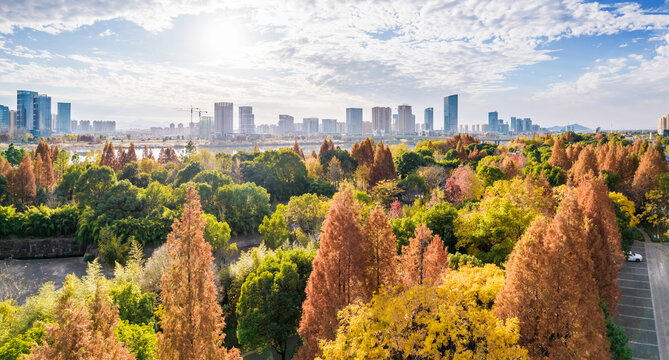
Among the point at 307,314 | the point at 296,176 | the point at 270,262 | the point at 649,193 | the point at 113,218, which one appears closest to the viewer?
the point at 307,314

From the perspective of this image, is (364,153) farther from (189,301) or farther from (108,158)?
(189,301)

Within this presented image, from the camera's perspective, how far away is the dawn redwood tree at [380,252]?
12805mm

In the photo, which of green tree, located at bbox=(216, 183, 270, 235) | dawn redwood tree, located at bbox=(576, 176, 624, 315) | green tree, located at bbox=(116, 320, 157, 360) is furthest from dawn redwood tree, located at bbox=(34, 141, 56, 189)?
dawn redwood tree, located at bbox=(576, 176, 624, 315)

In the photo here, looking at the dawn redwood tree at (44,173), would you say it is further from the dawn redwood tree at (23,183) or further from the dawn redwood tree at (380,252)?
the dawn redwood tree at (380,252)

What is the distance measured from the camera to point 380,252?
1288 centimetres

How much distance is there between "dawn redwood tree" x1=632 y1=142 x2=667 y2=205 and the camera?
40031mm

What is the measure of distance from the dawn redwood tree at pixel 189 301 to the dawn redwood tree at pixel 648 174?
46.9 meters

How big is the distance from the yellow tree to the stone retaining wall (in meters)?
31.1

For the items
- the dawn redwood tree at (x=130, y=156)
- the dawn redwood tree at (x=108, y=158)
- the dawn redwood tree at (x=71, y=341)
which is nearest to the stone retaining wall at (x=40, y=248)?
the dawn redwood tree at (x=108, y=158)

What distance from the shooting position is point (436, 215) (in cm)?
2639

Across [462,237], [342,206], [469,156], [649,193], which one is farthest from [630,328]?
[469,156]

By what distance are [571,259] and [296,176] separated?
41.2 metres

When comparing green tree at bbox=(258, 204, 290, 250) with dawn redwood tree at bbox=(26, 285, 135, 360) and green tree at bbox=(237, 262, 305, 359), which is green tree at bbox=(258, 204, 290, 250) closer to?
green tree at bbox=(237, 262, 305, 359)

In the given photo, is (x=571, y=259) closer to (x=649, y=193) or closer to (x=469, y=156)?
(x=649, y=193)
